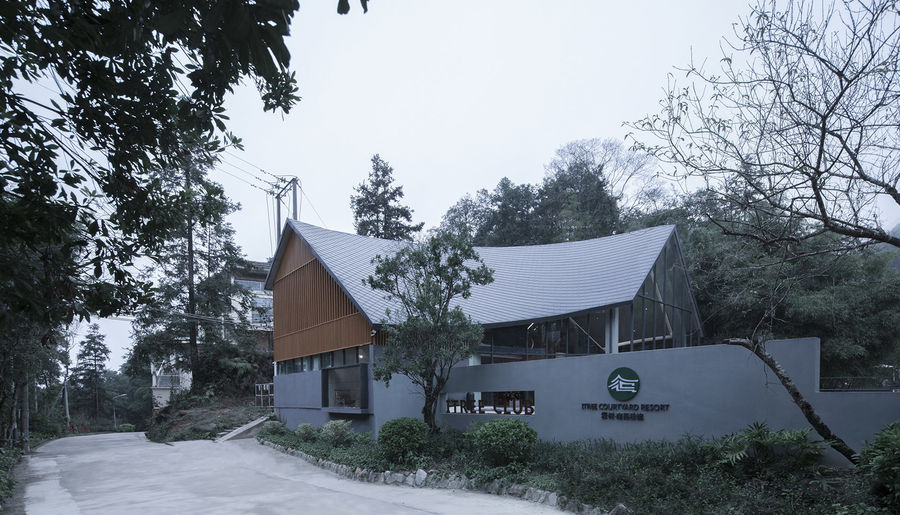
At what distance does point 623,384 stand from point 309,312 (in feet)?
43.7

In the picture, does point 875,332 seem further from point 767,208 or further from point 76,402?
point 76,402

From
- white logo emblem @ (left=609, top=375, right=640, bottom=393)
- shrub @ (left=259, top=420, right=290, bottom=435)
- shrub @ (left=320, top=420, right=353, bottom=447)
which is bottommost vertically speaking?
shrub @ (left=259, top=420, right=290, bottom=435)

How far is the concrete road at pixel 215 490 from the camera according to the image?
9.74m

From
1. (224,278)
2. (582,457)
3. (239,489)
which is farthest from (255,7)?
(224,278)

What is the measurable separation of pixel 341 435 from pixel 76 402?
45281mm

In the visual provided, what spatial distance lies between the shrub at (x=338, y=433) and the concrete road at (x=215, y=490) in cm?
89

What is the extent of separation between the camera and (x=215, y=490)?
12.1 metres

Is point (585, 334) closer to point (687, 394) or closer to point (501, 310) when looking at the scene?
point (501, 310)

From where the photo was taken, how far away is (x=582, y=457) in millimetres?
9750

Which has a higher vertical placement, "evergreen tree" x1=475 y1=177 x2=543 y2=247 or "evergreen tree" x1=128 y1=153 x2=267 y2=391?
"evergreen tree" x1=475 y1=177 x2=543 y2=247

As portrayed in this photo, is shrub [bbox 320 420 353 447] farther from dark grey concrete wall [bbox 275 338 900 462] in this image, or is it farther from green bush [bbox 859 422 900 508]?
green bush [bbox 859 422 900 508]

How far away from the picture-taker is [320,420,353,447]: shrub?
51.1ft

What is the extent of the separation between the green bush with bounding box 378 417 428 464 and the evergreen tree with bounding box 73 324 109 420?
45.5 metres

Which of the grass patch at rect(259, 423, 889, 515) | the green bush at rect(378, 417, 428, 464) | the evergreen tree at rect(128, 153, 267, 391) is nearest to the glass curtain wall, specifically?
the green bush at rect(378, 417, 428, 464)
